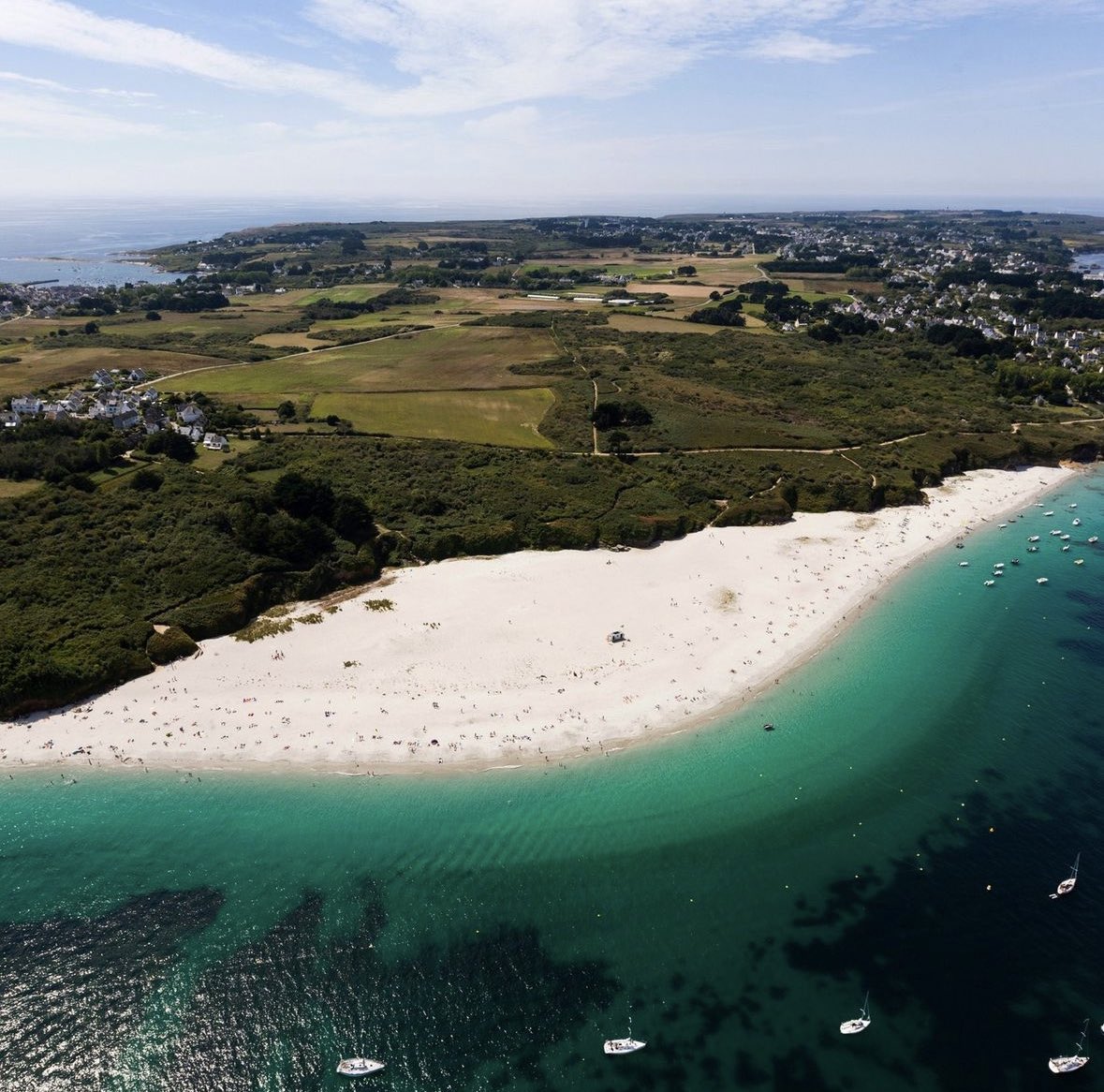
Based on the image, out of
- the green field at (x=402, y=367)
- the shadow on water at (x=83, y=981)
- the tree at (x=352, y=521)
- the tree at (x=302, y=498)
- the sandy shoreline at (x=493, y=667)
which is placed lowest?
the shadow on water at (x=83, y=981)

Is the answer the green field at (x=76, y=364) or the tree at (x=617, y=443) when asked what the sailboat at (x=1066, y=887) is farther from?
the green field at (x=76, y=364)

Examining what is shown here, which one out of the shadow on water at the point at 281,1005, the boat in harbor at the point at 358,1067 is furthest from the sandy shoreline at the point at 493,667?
the boat in harbor at the point at 358,1067

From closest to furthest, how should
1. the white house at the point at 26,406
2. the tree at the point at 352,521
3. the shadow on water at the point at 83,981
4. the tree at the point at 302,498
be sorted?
the shadow on water at the point at 83,981 < the tree at the point at 352,521 < the tree at the point at 302,498 < the white house at the point at 26,406

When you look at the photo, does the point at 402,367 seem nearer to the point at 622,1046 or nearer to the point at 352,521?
the point at 352,521

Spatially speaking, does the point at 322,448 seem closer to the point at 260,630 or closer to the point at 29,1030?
Answer: the point at 260,630

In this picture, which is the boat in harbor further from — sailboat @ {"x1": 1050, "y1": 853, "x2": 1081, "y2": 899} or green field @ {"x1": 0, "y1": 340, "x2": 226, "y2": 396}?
green field @ {"x1": 0, "y1": 340, "x2": 226, "y2": 396}

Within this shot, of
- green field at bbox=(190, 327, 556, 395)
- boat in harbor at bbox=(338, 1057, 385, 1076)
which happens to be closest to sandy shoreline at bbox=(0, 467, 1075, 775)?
boat in harbor at bbox=(338, 1057, 385, 1076)
